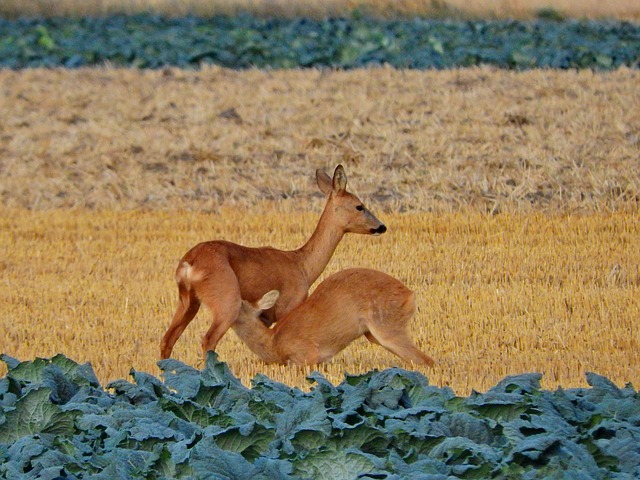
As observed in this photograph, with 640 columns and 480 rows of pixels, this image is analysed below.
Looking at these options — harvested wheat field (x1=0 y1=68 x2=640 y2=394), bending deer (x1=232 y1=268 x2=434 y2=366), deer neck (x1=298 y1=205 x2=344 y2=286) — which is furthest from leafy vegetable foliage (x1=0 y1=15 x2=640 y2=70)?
bending deer (x1=232 y1=268 x2=434 y2=366)

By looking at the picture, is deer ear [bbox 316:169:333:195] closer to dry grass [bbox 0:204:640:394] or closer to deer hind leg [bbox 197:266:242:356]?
dry grass [bbox 0:204:640:394]

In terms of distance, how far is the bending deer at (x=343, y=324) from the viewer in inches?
375

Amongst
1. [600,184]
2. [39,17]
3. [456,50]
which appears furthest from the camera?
[39,17]

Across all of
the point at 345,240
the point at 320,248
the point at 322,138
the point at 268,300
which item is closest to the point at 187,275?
the point at 268,300

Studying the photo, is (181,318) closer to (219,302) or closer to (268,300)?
(219,302)

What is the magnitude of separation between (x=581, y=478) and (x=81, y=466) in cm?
219

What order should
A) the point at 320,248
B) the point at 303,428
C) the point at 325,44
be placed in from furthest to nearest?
1. the point at 325,44
2. the point at 320,248
3. the point at 303,428

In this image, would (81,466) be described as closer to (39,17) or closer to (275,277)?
(275,277)

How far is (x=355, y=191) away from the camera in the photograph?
55.1 ft

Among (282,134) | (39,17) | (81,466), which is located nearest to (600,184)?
(282,134)

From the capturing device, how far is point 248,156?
18562 millimetres

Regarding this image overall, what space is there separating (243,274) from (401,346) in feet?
4.48

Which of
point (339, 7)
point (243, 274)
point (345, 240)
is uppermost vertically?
point (339, 7)

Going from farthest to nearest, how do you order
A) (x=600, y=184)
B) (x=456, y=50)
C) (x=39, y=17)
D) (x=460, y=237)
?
1. (x=39, y=17)
2. (x=456, y=50)
3. (x=600, y=184)
4. (x=460, y=237)
